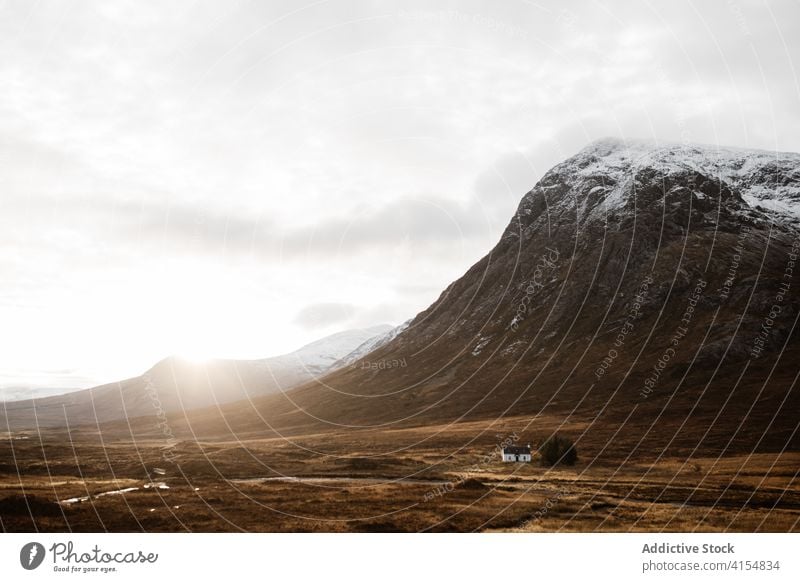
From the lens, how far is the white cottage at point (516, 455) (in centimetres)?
8906

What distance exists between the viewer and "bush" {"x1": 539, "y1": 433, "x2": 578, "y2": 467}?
272 feet

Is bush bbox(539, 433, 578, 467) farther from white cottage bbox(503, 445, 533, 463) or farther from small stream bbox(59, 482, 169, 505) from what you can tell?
small stream bbox(59, 482, 169, 505)

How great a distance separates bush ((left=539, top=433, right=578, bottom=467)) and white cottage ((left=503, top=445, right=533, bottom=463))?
15.6 ft

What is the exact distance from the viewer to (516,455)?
89.9 m

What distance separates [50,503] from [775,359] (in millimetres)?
189793

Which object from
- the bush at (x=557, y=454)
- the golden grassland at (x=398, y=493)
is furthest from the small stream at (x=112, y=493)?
the bush at (x=557, y=454)

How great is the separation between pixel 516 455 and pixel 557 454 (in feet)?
26.6

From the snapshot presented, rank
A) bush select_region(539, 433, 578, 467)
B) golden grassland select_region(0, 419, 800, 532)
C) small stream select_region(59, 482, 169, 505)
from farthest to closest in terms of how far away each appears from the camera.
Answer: bush select_region(539, 433, 578, 467) → small stream select_region(59, 482, 169, 505) → golden grassland select_region(0, 419, 800, 532)

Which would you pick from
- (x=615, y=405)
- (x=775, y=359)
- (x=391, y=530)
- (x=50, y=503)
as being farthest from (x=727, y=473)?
(x=775, y=359)

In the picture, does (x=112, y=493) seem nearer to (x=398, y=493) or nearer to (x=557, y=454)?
(x=398, y=493)

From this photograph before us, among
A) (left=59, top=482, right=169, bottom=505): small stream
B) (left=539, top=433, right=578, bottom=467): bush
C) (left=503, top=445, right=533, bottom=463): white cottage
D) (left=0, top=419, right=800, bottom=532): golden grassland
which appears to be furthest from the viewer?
(left=503, top=445, right=533, bottom=463): white cottage

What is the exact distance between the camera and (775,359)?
163 meters

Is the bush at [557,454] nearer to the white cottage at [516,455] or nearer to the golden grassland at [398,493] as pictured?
the golden grassland at [398,493]

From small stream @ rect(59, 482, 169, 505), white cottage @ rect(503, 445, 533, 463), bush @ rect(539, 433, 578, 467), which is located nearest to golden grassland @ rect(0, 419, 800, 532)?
small stream @ rect(59, 482, 169, 505)
